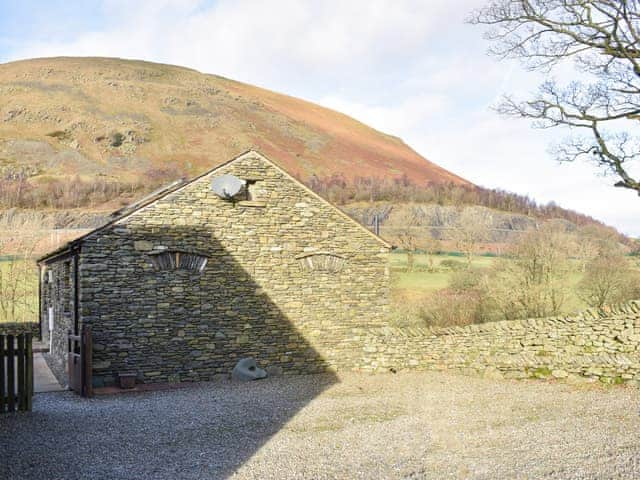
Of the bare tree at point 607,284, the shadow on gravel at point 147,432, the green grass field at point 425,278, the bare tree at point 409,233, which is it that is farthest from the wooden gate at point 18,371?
the bare tree at point 409,233

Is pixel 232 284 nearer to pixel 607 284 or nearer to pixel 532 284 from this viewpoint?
pixel 532 284

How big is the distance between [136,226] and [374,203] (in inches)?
1712

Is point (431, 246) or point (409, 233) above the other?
point (409, 233)

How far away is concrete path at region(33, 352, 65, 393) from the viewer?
48.0 feet

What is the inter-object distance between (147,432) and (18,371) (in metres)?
2.79

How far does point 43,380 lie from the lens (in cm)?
1616

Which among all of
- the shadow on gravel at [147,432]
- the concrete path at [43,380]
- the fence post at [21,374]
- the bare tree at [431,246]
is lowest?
the concrete path at [43,380]

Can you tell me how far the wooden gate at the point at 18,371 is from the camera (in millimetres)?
10484

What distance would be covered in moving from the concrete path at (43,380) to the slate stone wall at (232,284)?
4.96 feet

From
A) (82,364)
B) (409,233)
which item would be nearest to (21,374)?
→ (82,364)

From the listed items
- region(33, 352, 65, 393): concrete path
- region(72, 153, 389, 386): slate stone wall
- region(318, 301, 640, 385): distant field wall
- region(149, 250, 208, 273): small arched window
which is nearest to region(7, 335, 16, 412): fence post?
region(72, 153, 389, 386): slate stone wall

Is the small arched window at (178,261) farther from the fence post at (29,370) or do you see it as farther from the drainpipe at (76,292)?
the fence post at (29,370)

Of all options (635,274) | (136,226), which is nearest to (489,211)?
(635,274)

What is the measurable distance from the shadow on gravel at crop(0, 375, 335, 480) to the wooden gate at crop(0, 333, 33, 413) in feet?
1.04
